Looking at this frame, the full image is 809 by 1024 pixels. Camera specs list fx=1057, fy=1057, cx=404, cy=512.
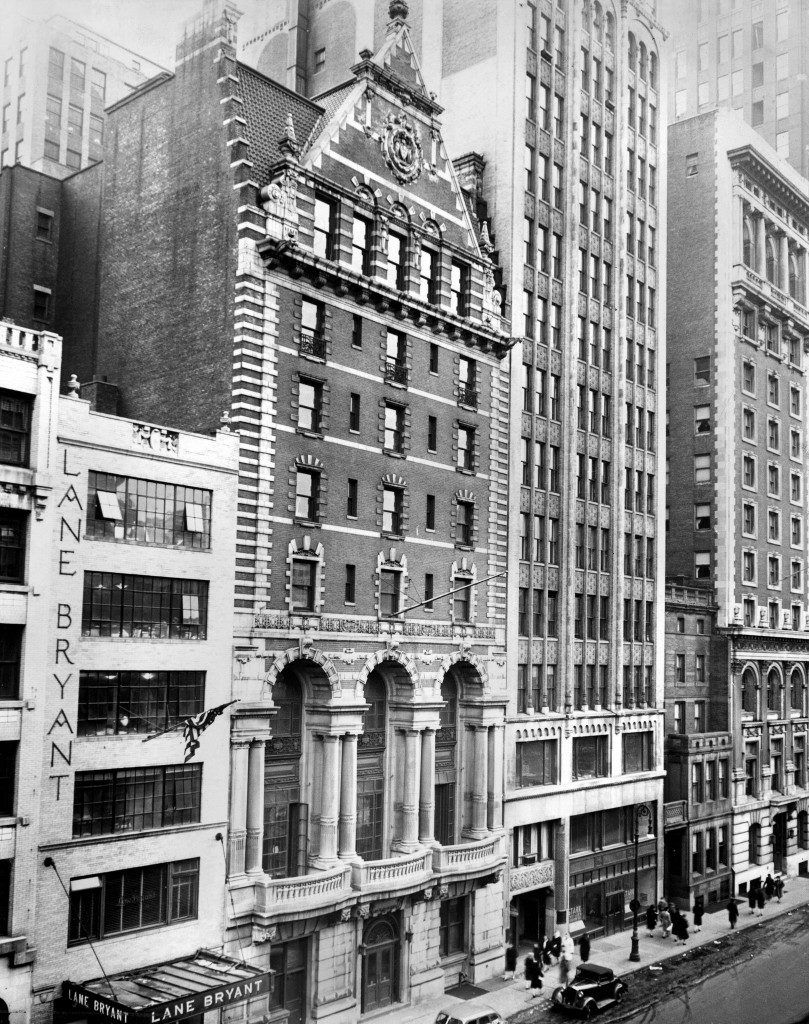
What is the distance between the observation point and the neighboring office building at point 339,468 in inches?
1554

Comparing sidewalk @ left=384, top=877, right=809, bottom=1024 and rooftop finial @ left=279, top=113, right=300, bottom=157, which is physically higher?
rooftop finial @ left=279, top=113, right=300, bottom=157

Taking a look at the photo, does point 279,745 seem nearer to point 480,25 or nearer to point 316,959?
point 316,959

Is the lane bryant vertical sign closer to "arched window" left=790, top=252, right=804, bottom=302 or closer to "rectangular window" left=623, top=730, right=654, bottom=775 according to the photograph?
"rectangular window" left=623, top=730, right=654, bottom=775

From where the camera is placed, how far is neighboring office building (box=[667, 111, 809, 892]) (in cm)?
7044

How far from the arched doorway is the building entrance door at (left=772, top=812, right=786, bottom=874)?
3863cm

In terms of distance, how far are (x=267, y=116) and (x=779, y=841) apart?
5836 cm

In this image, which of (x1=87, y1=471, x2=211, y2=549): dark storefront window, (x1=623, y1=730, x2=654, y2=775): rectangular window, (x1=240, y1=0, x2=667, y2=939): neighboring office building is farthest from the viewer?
(x1=623, y1=730, x2=654, y2=775): rectangular window

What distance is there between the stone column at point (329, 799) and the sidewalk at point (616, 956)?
7.47 meters

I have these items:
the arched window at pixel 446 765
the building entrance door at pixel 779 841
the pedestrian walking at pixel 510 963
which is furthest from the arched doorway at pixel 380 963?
the building entrance door at pixel 779 841

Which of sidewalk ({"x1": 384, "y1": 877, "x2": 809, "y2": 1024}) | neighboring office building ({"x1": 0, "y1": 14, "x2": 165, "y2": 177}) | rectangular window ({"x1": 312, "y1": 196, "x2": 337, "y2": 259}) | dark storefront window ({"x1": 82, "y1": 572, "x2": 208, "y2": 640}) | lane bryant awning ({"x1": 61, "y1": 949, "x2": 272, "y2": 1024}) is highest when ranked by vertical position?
neighboring office building ({"x1": 0, "y1": 14, "x2": 165, "y2": 177})

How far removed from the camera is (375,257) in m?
44.4

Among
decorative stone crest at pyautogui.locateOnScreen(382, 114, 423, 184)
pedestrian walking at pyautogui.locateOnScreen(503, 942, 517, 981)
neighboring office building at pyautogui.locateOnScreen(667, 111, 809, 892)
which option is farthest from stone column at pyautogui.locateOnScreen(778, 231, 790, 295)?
pedestrian walking at pyautogui.locateOnScreen(503, 942, 517, 981)

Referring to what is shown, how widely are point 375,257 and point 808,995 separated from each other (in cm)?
3662

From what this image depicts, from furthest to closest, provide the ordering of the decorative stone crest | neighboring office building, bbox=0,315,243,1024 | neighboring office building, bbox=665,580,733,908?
neighboring office building, bbox=665,580,733,908 < the decorative stone crest < neighboring office building, bbox=0,315,243,1024
